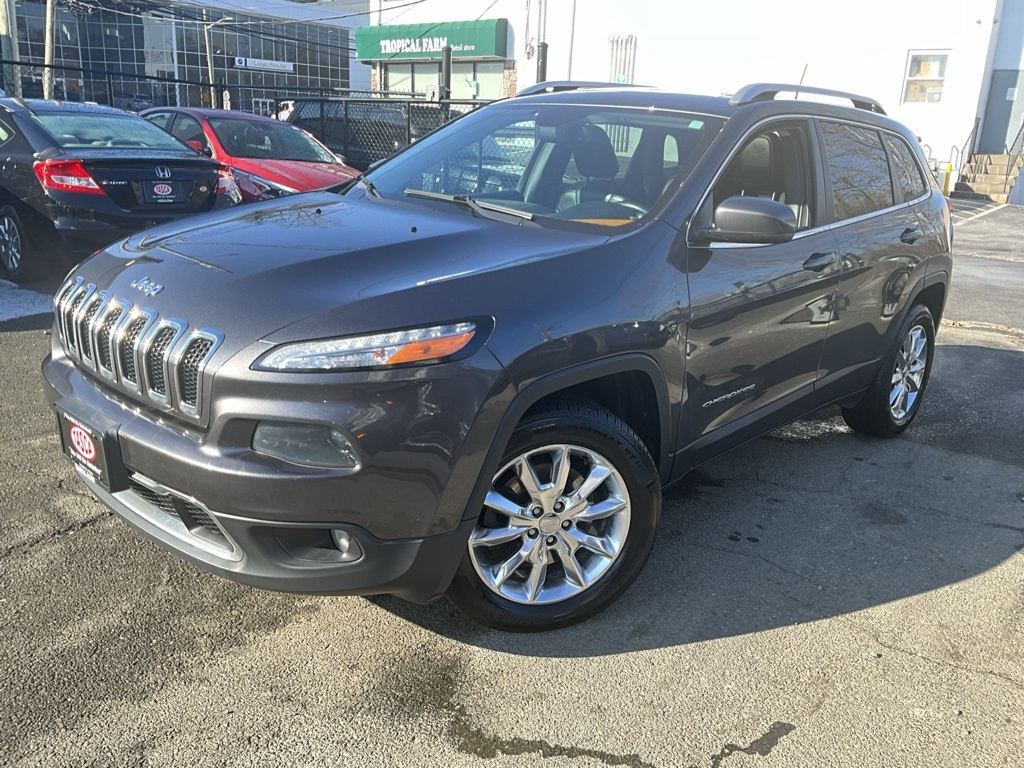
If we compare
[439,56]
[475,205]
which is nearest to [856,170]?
[475,205]

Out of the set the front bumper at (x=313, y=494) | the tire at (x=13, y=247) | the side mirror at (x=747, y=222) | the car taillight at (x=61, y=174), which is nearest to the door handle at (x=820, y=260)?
the side mirror at (x=747, y=222)

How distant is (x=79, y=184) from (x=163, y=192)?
0.64 meters

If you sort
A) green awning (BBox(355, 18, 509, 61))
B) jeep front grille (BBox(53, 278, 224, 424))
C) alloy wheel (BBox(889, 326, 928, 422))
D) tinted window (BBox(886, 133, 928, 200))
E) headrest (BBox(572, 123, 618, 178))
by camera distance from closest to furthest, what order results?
jeep front grille (BBox(53, 278, 224, 424))
headrest (BBox(572, 123, 618, 178))
tinted window (BBox(886, 133, 928, 200))
alloy wheel (BBox(889, 326, 928, 422))
green awning (BBox(355, 18, 509, 61))

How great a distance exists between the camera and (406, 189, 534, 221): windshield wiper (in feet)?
11.0

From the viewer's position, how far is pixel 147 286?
273 centimetres

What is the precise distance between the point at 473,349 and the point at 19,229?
6149 mm

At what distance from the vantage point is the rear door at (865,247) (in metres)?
4.04

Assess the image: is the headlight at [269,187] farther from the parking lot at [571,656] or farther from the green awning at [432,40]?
the green awning at [432,40]

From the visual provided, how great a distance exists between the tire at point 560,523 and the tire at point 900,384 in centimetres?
226

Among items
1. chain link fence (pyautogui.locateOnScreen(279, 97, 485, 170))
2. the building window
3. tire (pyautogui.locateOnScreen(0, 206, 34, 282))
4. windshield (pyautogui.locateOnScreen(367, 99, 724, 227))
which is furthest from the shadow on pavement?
the building window

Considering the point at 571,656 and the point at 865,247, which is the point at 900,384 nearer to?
the point at 865,247

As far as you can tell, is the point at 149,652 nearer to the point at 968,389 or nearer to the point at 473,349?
the point at 473,349

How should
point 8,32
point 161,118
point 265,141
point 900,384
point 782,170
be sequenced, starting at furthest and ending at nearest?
point 8,32, point 161,118, point 265,141, point 900,384, point 782,170

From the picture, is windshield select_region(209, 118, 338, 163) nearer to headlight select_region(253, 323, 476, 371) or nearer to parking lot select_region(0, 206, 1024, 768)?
parking lot select_region(0, 206, 1024, 768)
